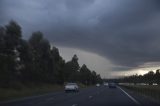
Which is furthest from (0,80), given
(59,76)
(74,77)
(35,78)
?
(74,77)

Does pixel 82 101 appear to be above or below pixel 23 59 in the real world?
below

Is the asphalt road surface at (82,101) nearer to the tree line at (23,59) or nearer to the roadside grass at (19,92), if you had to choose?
the roadside grass at (19,92)

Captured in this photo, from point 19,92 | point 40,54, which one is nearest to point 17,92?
point 19,92

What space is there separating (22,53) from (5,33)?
821cm

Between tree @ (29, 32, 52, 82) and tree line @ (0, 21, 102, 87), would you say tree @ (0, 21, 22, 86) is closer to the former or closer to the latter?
tree line @ (0, 21, 102, 87)

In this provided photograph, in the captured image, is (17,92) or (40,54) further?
(40,54)

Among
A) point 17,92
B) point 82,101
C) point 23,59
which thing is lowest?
point 82,101

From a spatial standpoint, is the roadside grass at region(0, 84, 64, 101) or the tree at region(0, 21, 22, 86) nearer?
the roadside grass at region(0, 84, 64, 101)

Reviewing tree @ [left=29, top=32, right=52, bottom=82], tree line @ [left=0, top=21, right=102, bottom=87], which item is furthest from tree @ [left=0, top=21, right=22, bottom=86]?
tree @ [left=29, top=32, right=52, bottom=82]

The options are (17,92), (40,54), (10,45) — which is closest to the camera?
(17,92)

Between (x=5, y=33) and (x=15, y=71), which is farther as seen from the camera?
(x=15, y=71)

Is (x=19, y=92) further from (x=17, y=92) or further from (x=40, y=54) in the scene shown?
(x=40, y=54)

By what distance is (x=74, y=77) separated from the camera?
604 ft

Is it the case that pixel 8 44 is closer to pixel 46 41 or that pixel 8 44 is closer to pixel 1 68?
pixel 1 68
